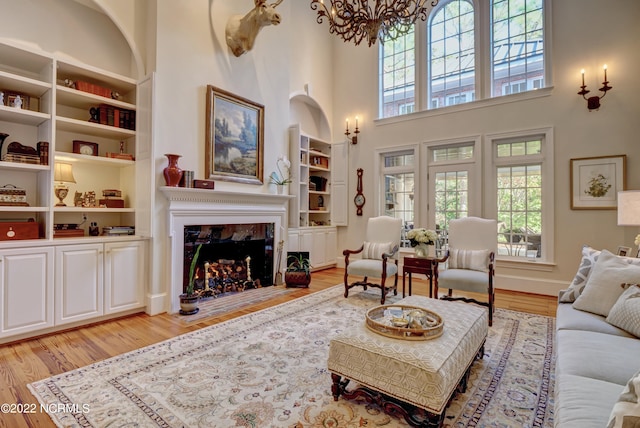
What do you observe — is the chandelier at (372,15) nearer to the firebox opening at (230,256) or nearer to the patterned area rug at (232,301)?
the firebox opening at (230,256)

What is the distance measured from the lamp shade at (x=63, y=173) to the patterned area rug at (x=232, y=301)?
1819mm

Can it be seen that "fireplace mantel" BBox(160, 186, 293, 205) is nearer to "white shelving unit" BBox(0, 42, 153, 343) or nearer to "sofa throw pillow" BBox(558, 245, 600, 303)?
"white shelving unit" BBox(0, 42, 153, 343)

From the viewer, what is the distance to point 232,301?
4141mm

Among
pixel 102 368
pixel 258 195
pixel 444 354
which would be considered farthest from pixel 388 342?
pixel 258 195

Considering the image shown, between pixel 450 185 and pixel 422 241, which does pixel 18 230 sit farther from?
pixel 450 185

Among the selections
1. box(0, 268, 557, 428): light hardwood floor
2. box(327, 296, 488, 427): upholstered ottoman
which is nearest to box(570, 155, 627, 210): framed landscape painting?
box(0, 268, 557, 428): light hardwood floor

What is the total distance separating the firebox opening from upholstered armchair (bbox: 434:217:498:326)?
2597mm

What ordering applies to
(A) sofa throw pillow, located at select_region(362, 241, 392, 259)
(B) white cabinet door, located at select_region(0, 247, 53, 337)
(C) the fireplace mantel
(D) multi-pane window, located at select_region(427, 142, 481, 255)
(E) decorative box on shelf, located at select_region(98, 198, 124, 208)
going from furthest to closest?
(D) multi-pane window, located at select_region(427, 142, 481, 255)
(A) sofa throw pillow, located at select_region(362, 241, 392, 259)
(C) the fireplace mantel
(E) decorative box on shelf, located at select_region(98, 198, 124, 208)
(B) white cabinet door, located at select_region(0, 247, 53, 337)

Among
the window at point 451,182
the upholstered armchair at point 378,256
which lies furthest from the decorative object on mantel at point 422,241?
the window at point 451,182

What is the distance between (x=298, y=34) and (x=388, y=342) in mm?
5987

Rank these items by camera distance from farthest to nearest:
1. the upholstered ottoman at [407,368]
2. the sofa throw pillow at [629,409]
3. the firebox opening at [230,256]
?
the firebox opening at [230,256], the upholstered ottoman at [407,368], the sofa throw pillow at [629,409]

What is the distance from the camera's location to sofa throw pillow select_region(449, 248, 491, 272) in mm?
3775

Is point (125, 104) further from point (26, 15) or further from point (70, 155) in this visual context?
point (26, 15)

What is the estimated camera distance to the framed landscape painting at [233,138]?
4.18 metres
